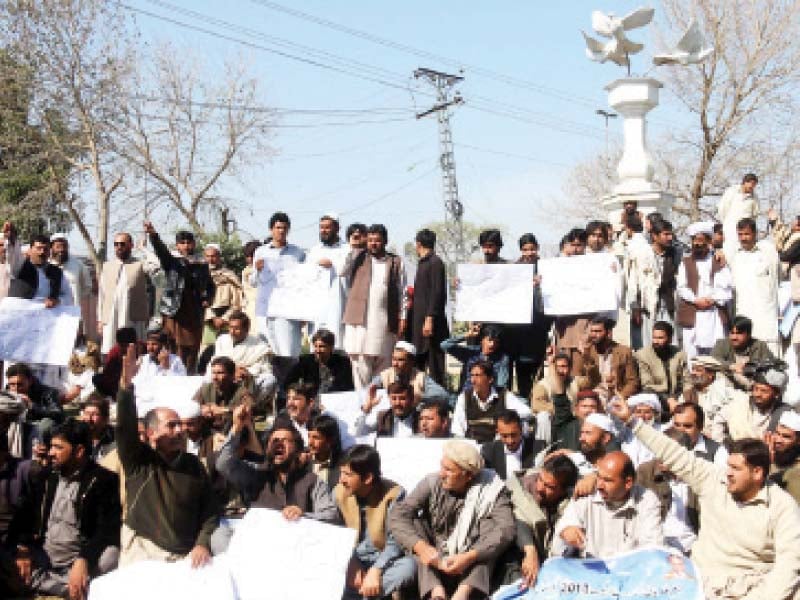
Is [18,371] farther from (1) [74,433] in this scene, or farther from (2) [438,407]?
(2) [438,407]

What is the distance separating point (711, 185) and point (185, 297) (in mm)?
21239

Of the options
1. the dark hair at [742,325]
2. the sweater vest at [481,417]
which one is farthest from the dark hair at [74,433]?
the dark hair at [742,325]

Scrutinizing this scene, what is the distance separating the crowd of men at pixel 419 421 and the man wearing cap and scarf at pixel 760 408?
2 centimetres

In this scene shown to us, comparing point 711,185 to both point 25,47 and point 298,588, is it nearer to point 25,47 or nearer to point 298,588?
point 25,47

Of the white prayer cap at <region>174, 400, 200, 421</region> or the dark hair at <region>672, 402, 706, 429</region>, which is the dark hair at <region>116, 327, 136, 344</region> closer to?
the white prayer cap at <region>174, 400, 200, 421</region>

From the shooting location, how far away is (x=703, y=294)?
10.2m

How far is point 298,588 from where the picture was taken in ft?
20.4

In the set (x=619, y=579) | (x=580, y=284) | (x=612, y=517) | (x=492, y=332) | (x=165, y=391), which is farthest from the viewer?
(x=580, y=284)

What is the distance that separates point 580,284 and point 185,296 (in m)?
4.02

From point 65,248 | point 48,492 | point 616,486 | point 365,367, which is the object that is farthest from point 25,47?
point 616,486

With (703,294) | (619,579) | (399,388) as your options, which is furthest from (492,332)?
(619,579)

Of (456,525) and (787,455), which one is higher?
(787,455)

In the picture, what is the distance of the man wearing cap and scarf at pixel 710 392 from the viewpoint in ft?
26.4

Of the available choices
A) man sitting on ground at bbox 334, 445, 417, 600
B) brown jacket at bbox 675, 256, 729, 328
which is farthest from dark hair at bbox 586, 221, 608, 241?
man sitting on ground at bbox 334, 445, 417, 600
